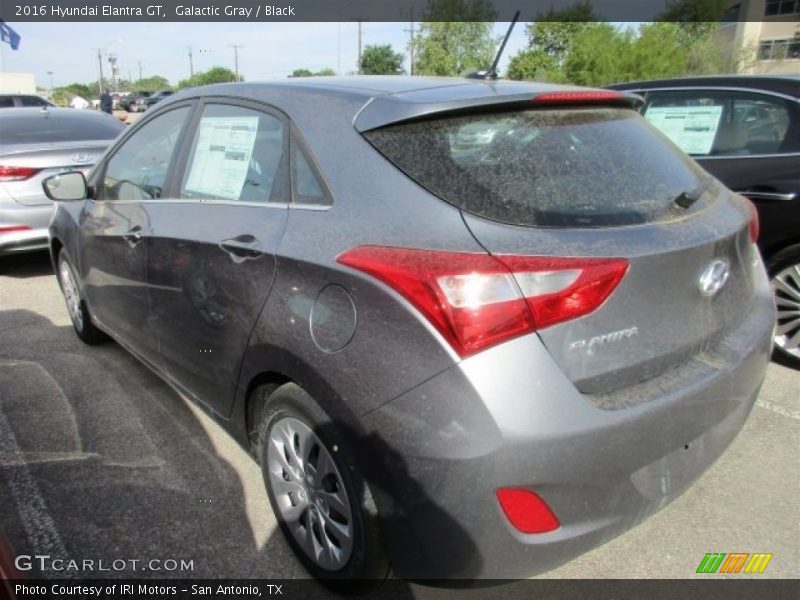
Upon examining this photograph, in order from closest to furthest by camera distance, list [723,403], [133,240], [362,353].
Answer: [362,353]
[723,403]
[133,240]

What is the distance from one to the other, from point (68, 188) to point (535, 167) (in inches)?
116

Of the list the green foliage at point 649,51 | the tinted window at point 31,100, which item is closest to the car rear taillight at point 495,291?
the tinted window at point 31,100

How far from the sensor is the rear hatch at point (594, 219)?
165cm

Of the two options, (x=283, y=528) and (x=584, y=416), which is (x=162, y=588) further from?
(x=584, y=416)

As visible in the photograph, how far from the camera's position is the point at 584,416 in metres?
1.59

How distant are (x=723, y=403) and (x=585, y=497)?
61cm

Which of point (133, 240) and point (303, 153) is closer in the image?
point (303, 153)

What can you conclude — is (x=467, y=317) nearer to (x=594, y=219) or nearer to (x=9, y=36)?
(x=594, y=219)

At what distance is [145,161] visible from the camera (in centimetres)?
316

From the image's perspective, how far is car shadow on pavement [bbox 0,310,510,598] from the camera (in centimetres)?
226

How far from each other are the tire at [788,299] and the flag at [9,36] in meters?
20.6

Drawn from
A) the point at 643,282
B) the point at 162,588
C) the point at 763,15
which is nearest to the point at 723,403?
the point at 643,282

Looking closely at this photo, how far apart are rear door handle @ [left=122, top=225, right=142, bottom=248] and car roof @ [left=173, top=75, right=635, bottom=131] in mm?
785

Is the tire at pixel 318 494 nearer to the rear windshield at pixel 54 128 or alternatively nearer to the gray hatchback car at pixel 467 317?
the gray hatchback car at pixel 467 317
